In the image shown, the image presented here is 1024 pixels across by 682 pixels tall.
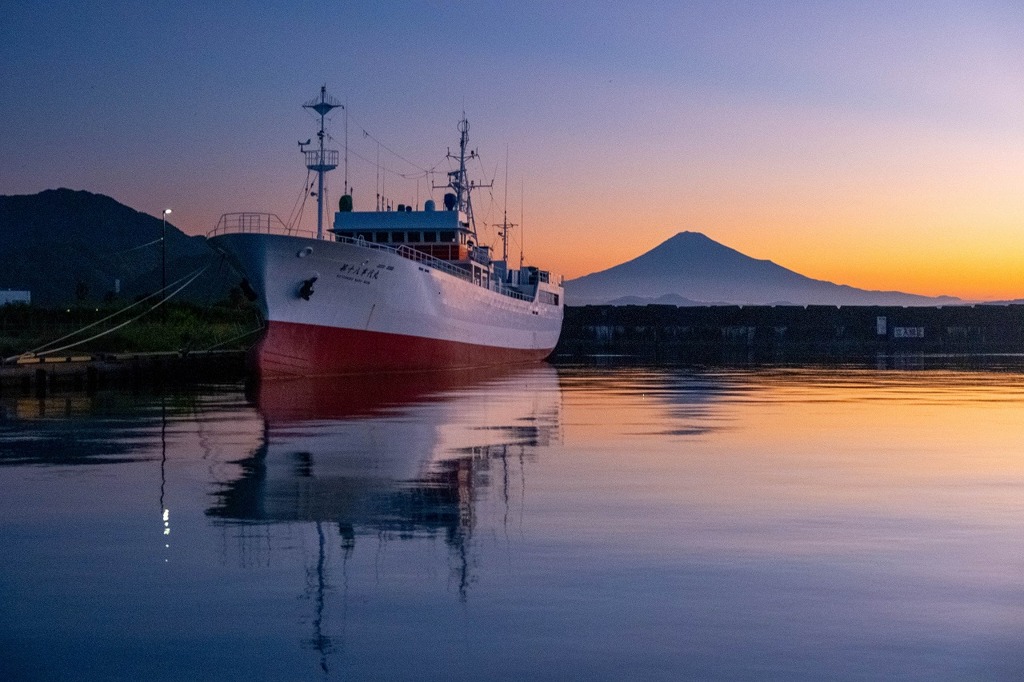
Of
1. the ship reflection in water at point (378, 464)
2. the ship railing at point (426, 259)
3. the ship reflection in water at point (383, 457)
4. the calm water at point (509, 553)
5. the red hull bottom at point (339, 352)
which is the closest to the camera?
the calm water at point (509, 553)

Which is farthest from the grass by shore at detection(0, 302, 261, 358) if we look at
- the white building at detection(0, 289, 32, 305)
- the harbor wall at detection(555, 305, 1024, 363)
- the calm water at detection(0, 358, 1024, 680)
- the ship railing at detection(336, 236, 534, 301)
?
the harbor wall at detection(555, 305, 1024, 363)

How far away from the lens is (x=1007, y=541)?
1201 centimetres

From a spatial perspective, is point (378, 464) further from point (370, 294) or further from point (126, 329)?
point (126, 329)

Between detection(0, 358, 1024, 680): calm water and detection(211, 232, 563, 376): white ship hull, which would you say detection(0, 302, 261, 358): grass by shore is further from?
detection(0, 358, 1024, 680): calm water

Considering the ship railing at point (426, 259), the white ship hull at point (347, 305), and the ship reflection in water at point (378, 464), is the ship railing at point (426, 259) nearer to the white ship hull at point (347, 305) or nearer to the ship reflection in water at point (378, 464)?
the white ship hull at point (347, 305)

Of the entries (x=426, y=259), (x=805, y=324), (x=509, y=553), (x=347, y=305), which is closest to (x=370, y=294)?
(x=347, y=305)

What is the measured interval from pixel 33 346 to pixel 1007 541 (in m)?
54.3

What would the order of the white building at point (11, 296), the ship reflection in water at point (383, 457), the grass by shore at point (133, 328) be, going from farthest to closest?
the white building at point (11, 296) < the grass by shore at point (133, 328) < the ship reflection in water at point (383, 457)

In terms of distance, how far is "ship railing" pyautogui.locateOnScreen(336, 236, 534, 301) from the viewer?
49812 mm

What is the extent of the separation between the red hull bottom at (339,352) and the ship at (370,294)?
0.15ft

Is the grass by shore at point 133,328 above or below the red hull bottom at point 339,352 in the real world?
above

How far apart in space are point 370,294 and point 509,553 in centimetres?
3597

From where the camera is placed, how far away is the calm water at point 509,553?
7.82 metres

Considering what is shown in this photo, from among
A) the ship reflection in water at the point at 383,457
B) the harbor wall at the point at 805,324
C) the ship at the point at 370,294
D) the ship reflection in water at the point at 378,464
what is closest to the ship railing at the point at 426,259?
the ship at the point at 370,294
